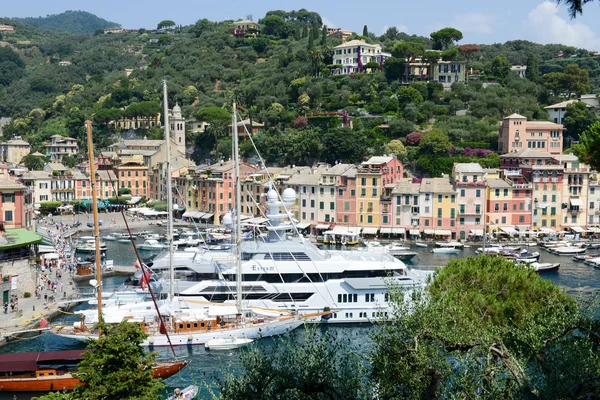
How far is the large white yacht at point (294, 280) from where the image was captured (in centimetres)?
3444

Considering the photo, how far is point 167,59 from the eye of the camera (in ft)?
419

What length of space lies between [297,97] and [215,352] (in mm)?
66849

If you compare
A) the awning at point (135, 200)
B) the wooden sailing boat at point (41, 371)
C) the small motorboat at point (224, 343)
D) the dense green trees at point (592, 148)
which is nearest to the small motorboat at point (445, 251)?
the small motorboat at point (224, 343)

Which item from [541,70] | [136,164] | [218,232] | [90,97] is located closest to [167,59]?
[90,97]

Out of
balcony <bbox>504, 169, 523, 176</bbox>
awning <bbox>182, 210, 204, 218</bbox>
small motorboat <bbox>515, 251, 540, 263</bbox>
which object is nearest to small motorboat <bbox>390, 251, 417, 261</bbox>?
small motorboat <bbox>515, 251, 540, 263</bbox>

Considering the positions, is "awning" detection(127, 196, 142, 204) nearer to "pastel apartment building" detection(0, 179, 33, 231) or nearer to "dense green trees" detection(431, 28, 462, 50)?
"pastel apartment building" detection(0, 179, 33, 231)

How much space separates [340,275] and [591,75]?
87.2 metres

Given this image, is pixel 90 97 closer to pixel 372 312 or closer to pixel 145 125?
pixel 145 125

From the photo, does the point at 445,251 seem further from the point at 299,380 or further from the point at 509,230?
the point at 299,380

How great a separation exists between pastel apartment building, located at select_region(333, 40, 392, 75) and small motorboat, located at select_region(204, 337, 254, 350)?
238 ft

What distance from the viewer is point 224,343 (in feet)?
101

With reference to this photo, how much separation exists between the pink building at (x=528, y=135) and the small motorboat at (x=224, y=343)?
1913 inches

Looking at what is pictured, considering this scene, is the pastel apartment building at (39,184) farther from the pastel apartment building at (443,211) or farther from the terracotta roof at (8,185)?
the pastel apartment building at (443,211)

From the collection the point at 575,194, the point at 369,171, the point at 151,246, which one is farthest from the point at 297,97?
the point at 151,246
